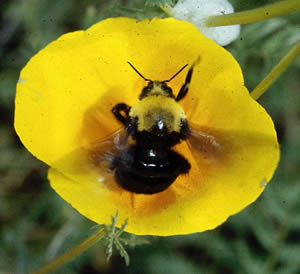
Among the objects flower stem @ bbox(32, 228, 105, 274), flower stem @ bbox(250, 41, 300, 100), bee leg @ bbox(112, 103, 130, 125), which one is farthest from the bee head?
flower stem @ bbox(32, 228, 105, 274)

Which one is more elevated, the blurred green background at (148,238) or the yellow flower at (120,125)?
the yellow flower at (120,125)

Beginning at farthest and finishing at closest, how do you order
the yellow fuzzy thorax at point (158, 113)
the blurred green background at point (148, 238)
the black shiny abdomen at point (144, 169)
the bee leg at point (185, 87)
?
1. the blurred green background at point (148, 238)
2. the bee leg at point (185, 87)
3. the yellow fuzzy thorax at point (158, 113)
4. the black shiny abdomen at point (144, 169)

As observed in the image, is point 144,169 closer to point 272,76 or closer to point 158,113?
point 158,113

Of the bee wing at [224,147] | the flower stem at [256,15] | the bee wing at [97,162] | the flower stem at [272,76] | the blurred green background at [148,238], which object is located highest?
the flower stem at [256,15]

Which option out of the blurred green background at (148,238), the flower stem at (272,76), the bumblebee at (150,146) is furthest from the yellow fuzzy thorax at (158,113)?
the blurred green background at (148,238)

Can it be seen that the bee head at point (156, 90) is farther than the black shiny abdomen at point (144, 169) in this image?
Yes

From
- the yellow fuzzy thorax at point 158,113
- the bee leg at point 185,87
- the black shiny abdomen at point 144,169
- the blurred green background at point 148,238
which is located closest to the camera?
the black shiny abdomen at point 144,169

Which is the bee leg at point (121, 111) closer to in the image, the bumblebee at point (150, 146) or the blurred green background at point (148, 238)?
the bumblebee at point (150, 146)
